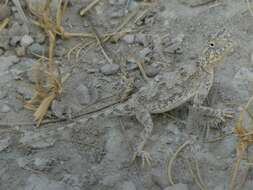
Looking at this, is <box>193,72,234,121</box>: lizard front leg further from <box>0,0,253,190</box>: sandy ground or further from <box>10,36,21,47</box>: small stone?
<box>10,36,21,47</box>: small stone

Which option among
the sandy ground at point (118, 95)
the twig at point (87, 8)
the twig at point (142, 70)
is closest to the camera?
the sandy ground at point (118, 95)

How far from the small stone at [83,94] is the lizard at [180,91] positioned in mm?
251

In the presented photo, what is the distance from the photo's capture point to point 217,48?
478 centimetres

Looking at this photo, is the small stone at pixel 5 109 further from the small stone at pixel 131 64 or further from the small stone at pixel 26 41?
the small stone at pixel 131 64

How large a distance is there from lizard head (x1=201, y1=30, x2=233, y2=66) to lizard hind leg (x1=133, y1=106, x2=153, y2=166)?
579 millimetres

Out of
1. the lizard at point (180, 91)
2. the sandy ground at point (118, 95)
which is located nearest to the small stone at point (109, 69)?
the sandy ground at point (118, 95)

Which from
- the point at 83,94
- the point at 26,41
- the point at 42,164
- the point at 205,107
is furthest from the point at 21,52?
the point at 205,107

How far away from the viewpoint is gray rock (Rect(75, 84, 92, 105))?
5.04m

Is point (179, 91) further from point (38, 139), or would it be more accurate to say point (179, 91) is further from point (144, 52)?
point (38, 139)

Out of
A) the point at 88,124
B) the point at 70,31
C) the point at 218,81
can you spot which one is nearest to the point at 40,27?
the point at 70,31

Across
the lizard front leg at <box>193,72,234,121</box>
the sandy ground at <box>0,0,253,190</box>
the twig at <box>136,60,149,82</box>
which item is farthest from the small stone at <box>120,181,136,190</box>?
the twig at <box>136,60,149,82</box>

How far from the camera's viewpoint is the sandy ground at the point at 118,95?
446 centimetres

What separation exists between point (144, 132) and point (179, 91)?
413 mm

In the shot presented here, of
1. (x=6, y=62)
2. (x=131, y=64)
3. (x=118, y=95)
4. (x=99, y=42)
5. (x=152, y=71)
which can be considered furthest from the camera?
(x=99, y=42)
